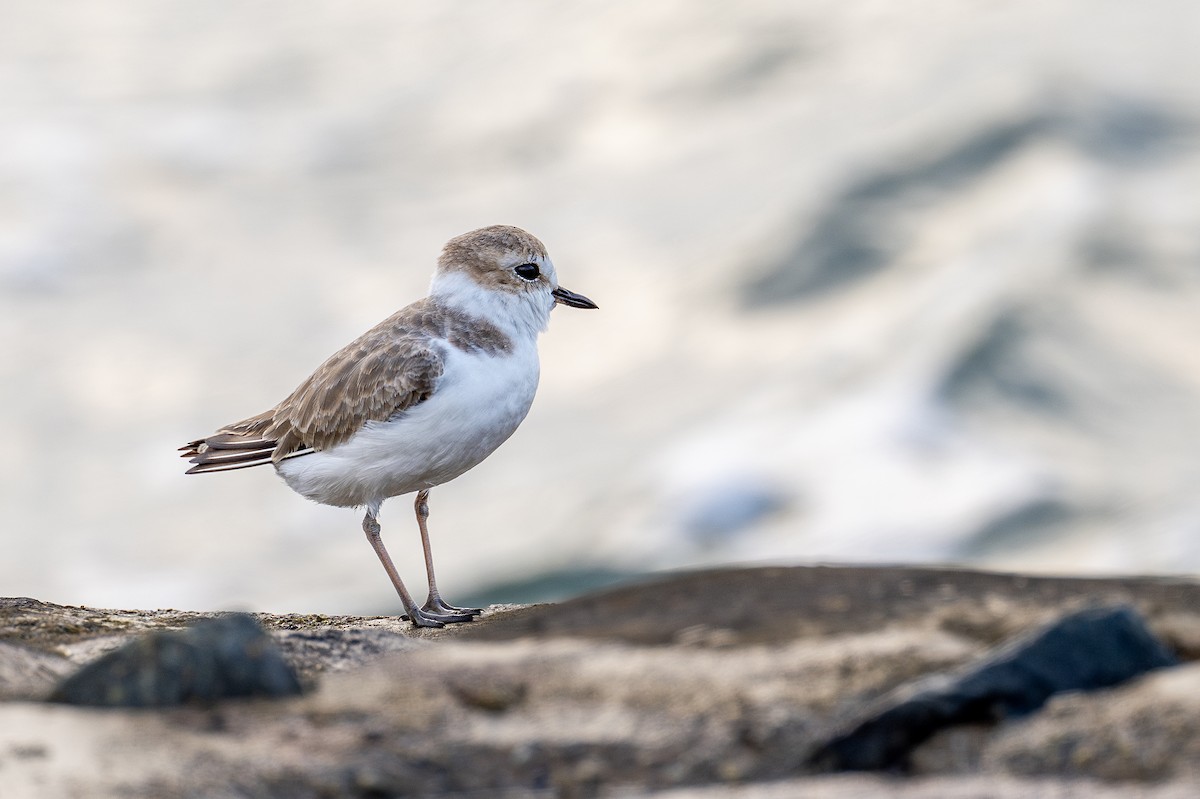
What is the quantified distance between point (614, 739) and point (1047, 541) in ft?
56.5

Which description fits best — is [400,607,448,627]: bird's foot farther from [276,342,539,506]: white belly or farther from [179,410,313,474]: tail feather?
[179,410,313,474]: tail feather

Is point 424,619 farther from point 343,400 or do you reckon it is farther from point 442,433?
point 343,400

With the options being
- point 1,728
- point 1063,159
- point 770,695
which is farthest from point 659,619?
point 1063,159

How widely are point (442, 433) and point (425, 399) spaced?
222 millimetres

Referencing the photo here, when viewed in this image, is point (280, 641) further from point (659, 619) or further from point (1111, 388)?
point (1111, 388)

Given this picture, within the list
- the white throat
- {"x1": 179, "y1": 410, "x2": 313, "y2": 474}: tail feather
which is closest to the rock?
the white throat

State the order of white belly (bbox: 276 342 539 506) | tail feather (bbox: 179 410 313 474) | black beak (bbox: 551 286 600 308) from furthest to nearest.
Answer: black beak (bbox: 551 286 600 308), tail feather (bbox: 179 410 313 474), white belly (bbox: 276 342 539 506)

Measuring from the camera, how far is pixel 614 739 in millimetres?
4555

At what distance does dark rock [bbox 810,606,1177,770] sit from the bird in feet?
13.1

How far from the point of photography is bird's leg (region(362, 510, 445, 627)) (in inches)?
321

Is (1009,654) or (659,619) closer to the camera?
(1009,654)

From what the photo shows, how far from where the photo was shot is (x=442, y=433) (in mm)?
8000

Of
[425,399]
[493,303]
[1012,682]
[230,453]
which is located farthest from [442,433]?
[1012,682]

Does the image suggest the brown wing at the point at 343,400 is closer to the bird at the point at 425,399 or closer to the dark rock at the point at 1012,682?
the bird at the point at 425,399
